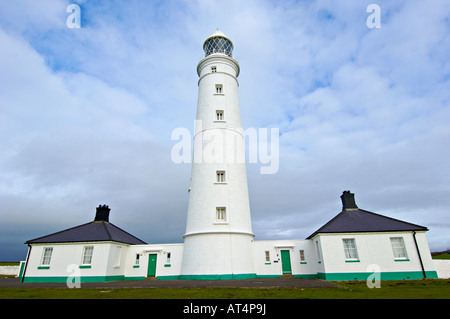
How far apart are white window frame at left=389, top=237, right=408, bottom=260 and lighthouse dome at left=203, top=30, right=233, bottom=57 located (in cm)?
1822

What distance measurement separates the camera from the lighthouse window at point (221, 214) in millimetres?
16797

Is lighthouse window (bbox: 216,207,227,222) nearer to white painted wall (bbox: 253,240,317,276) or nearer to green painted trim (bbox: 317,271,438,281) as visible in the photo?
white painted wall (bbox: 253,240,317,276)

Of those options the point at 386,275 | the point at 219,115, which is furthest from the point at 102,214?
the point at 386,275

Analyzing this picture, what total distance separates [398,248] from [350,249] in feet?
9.55

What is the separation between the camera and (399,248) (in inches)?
635

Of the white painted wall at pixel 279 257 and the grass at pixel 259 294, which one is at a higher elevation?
the white painted wall at pixel 279 257

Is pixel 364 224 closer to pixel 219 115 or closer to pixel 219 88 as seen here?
pixel 219 115

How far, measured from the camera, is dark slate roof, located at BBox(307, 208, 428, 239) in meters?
16.3

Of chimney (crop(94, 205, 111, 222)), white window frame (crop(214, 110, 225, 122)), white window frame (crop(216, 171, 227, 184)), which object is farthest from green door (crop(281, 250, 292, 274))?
chimney (crop(94, 205, 111, 222))

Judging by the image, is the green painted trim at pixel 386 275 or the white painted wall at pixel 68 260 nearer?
the green painted trim at pixel 386 275

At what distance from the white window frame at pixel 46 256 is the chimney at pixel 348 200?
860 inches

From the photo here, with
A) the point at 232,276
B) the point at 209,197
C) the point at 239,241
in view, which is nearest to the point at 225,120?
the point at 209,197

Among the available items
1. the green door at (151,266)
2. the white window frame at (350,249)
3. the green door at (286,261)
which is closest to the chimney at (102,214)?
the green door at (151,266)

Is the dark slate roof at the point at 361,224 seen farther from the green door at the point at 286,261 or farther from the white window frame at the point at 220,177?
the white window frame at the point at 220,177
